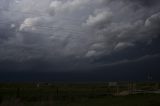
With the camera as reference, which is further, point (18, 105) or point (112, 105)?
point (112, 105)

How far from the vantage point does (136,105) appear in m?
25.7

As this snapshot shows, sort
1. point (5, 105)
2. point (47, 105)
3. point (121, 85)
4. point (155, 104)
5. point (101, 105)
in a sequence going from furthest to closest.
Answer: point (121, 85) → point (155, 104) → point (101, 105) → point (47, 105) → point (5, 105)

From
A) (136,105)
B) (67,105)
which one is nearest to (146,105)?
(136,105)

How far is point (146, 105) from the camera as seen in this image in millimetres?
25938

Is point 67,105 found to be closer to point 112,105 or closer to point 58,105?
point 58,105

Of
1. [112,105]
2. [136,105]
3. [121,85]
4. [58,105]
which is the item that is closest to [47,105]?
[58,105]

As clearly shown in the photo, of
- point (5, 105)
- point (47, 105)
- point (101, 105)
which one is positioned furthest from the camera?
point (101, 105)

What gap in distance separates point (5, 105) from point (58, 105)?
4.89 metres

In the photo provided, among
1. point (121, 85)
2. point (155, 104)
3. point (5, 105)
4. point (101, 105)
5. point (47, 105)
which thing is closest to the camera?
point (5, 105)

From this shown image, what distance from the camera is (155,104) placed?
27.1m

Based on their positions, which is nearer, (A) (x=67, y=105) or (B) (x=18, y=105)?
(B) (x=18, y=105)

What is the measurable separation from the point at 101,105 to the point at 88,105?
3.52 ft

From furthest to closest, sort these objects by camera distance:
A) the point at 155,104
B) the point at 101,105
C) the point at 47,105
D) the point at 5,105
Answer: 1. the point at 155,104
2. the point at 101,105
3. the point at 47,105
4. the point at 5,105

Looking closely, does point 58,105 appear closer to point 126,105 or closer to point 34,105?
point 34,105
